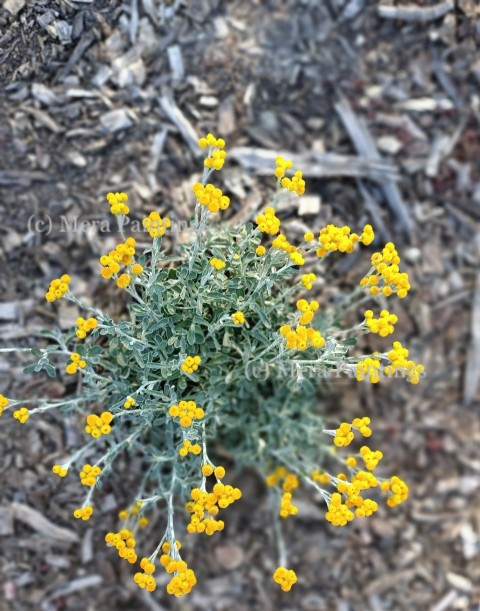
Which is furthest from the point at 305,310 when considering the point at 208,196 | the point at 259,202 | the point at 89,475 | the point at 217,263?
the point at 259,202

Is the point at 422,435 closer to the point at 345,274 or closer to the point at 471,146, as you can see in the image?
the point at 345,274

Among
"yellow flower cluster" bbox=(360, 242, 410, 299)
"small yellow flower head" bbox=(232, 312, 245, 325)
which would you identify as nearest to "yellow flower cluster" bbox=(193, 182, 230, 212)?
"small yellow flower head" bbox=(232, 312, 245, 325)

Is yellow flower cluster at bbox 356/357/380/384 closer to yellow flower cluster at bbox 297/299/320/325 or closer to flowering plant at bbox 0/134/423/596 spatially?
flowering plant at bbox 0/134/423/596

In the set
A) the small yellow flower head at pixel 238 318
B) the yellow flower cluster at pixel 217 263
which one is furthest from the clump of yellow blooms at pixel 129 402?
the yellow flower cluster at pixel 217 263

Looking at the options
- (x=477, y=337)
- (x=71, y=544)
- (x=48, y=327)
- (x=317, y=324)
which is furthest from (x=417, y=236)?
(x=71, y=544)

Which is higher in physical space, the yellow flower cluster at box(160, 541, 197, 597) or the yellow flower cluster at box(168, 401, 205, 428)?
the yellow flower cluster at box(168, 401, 205, 428)

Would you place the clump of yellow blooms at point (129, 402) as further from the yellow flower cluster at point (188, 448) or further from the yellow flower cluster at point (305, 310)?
the yellow flower cluster at point (305, 310)
